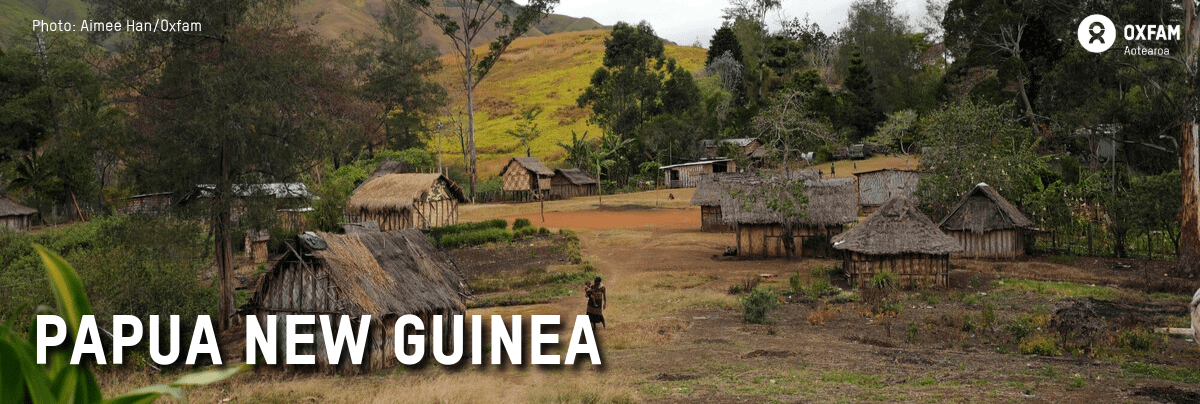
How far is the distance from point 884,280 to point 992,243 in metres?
7.22

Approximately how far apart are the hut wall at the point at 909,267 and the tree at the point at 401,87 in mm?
45706

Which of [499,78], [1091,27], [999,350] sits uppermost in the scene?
[499,78]

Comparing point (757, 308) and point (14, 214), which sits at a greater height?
point (14, 214)

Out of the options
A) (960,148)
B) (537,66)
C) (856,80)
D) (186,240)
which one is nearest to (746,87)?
(856,80)

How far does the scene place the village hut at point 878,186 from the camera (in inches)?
1515

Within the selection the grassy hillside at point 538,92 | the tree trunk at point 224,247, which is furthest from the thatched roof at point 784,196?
the grassy hillside at point 538,92

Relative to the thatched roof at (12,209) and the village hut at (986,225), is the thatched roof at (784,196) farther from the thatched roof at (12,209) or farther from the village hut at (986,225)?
the thatched roof at (12,209)

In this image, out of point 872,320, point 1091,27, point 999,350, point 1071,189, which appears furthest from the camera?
point 1071,189

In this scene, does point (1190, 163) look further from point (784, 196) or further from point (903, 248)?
point (784, 196)

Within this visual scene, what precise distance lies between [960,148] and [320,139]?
2225 cm

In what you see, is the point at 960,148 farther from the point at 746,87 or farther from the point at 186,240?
the point at 746,87

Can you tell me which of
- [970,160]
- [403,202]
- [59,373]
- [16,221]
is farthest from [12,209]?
[59,373]

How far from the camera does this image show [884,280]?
21.7 meters

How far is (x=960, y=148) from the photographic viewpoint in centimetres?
3033
